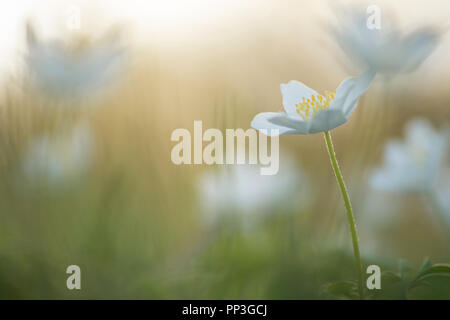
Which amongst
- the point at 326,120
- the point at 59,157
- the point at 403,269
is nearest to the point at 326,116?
the point at 326,120

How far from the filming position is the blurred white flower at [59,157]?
40 centimetres

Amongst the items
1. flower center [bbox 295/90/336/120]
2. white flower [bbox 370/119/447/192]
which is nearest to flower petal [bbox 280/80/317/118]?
flower center [bbox 295/90/336/120]

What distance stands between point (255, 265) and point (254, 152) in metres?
0.14

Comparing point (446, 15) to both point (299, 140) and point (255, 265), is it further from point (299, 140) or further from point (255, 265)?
point (255, 265)

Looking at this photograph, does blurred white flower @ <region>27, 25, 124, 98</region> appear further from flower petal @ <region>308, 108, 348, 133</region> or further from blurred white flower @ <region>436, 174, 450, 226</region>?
blurred white flower @ <region>436, 174, 450, 226</region>

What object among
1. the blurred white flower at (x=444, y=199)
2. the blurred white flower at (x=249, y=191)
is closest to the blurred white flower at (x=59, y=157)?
the blurred white flower at (x=249, y=191)

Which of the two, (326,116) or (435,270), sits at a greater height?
(326,116)

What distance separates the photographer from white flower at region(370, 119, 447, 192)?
1.50 feet

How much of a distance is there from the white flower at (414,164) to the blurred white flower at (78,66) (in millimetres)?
297

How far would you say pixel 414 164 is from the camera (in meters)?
0.49

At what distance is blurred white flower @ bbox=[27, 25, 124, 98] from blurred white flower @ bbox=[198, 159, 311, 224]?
159 mm

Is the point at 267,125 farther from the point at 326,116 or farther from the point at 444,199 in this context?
the point at 444,199

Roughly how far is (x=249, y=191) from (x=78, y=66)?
8.6 inches

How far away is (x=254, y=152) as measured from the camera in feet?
1.49
